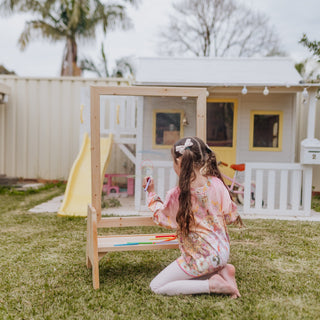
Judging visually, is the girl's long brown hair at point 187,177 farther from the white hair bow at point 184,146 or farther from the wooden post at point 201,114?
the wooden post at point 201,114

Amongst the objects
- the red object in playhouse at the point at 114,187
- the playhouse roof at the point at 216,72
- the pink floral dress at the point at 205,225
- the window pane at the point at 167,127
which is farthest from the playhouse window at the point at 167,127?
the red object in playhouse at the point at 114,187

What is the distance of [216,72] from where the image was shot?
281 inches

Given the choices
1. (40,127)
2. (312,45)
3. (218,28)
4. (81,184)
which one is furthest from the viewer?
(218,28)

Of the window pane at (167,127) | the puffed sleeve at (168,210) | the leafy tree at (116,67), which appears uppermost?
the leafy tree at (116,67)

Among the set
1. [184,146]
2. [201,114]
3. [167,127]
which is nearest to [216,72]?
[167,127]

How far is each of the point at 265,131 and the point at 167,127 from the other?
3.57 meters

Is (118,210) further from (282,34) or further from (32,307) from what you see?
(282,34)

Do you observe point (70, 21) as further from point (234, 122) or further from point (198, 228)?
point (198, 228)

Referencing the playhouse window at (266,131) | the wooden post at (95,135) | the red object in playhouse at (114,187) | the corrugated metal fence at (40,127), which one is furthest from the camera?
the corrugated metal fence at (40,127)

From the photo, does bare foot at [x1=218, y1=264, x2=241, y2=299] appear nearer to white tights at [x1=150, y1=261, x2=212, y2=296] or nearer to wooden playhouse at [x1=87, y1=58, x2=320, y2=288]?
white tights at [x1=150, y1=261, x2=212, y2=296]

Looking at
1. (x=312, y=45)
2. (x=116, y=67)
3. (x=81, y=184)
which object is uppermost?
(x=116, y=67)

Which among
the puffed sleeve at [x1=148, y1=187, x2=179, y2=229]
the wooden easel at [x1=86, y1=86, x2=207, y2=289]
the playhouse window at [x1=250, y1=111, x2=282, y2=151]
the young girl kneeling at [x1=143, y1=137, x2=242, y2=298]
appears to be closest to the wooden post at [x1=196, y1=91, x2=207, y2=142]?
the wooden easel at [x1=86, y1=86, x2=207, y2=289]

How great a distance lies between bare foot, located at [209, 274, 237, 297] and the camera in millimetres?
2732

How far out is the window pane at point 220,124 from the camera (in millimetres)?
7277
